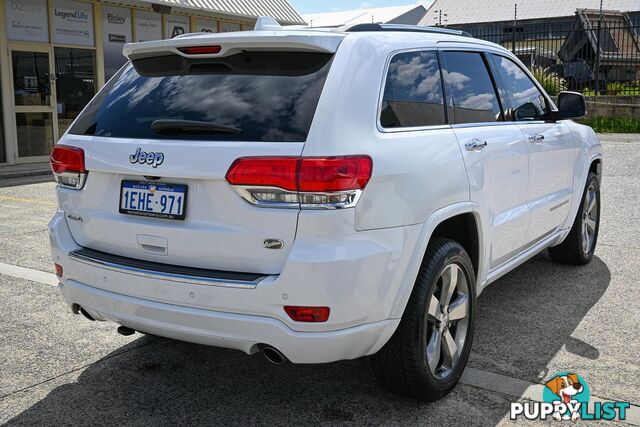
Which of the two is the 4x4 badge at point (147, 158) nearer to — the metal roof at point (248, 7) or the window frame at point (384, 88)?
the window frame at point (384, 88)

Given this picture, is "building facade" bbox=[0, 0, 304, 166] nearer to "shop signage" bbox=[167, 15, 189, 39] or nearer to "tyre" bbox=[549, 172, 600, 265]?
"shop signage" bbox=[167, 15, 189, 39]

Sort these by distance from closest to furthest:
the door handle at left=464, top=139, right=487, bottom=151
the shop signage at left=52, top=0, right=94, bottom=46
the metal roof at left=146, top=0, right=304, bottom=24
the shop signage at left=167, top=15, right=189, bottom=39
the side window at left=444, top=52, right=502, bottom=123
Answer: the door handle at left=464, top=139, right=487, bottom=151, the side window at left=444, top=52, right=502, bottom=123, the shop signage at left=52, top=0, right=94, bottom=46, the metal roof at left=146, top=0, right=304, bottom=24, the shop signage at left=167, top=15, right=189, bottom=39

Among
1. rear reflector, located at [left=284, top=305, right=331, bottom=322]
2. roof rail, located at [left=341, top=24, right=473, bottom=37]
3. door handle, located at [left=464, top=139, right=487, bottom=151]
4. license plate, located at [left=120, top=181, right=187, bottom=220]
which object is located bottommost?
rear reflector, located at [left=284, top=305, right=331, bottom=322]

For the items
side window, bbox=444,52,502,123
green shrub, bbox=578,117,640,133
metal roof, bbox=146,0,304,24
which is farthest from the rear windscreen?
green shrub, bbox=578,117,640,133

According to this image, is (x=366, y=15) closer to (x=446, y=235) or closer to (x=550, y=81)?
(x=550, y=81)

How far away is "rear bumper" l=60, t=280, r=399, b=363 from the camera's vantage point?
2.97 meters

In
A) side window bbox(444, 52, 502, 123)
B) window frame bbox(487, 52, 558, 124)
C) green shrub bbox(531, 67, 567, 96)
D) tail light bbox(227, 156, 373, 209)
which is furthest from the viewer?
green shrub bbox(531, 67, 567, 96)

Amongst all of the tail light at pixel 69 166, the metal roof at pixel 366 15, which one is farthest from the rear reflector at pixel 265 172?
the metal roof at pixel 366 15

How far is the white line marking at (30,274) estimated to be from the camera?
565 cm

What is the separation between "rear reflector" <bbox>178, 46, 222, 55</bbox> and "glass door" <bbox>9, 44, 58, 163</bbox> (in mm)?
11985

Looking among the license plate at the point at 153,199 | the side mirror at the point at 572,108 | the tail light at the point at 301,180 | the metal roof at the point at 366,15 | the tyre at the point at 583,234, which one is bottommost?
the tyre at the point at 583,234

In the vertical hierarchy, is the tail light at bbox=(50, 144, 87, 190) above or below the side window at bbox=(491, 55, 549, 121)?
below

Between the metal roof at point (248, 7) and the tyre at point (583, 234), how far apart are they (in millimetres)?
11897

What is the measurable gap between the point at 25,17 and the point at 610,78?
15922 millimetres
